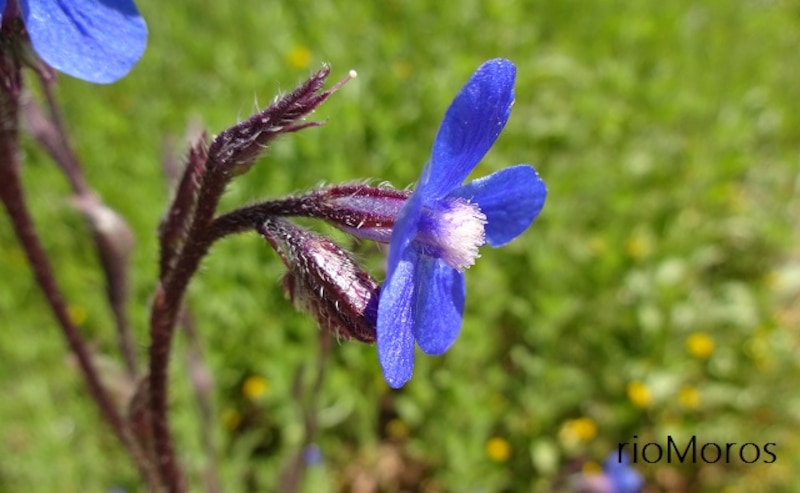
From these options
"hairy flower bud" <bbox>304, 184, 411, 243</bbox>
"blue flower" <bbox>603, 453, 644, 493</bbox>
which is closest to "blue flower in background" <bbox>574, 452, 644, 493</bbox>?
"blue flower" <bbox>603, 453, 644, 493</bbox>

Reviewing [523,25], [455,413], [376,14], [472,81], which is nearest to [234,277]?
[455,413]

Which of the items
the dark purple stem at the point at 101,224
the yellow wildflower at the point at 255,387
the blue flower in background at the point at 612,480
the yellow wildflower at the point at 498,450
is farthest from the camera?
the yellow wildflower at the point at 255,387

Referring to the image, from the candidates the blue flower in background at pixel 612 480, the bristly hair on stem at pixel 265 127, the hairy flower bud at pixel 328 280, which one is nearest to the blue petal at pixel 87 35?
the bristly hair on stem at pixel 265 127

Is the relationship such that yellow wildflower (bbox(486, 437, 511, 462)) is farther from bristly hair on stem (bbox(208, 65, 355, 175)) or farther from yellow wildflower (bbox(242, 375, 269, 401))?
bristly hair on stem (bbox(208, 65, 355, 175))

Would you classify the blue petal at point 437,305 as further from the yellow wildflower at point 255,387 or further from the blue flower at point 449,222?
the yellow wildflower at point 255,387

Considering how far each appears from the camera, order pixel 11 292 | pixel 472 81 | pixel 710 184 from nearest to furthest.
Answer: pixel 472 81 < pixel 11 292 < pixel 710 184

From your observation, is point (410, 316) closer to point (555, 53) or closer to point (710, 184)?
point (710, 184)

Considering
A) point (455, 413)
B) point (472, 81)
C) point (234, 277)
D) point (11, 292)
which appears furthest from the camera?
point (11, 292)
